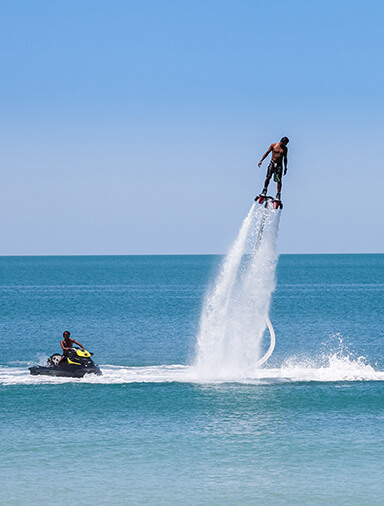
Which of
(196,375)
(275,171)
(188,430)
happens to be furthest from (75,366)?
(275,171)

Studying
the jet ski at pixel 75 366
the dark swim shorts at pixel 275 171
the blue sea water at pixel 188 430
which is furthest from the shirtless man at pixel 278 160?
the jet ski at pixel 75 366

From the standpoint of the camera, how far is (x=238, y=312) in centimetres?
4288

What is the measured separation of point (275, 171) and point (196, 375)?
56.1 ft

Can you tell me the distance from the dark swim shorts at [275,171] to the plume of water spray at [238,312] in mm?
7013

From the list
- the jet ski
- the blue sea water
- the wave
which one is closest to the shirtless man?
the blue sea water

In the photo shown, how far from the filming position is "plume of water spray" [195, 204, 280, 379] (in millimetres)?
40969

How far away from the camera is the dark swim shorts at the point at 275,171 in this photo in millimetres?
32125

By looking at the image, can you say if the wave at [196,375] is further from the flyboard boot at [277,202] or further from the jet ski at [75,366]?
the flyboard boot at [277,202]

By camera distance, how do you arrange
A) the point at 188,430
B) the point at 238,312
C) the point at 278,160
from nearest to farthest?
the point at 278,160
the point at 188,430
the point at 238,312

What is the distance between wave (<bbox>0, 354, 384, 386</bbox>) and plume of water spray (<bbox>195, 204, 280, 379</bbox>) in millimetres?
793

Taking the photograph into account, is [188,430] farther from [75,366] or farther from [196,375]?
[75,366]

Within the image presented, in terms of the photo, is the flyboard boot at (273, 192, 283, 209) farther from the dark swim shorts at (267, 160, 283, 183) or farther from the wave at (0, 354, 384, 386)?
the wave at (0, 354, 384, 386)

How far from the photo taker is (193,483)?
26.6 m

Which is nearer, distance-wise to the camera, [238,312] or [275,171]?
[275,171]
